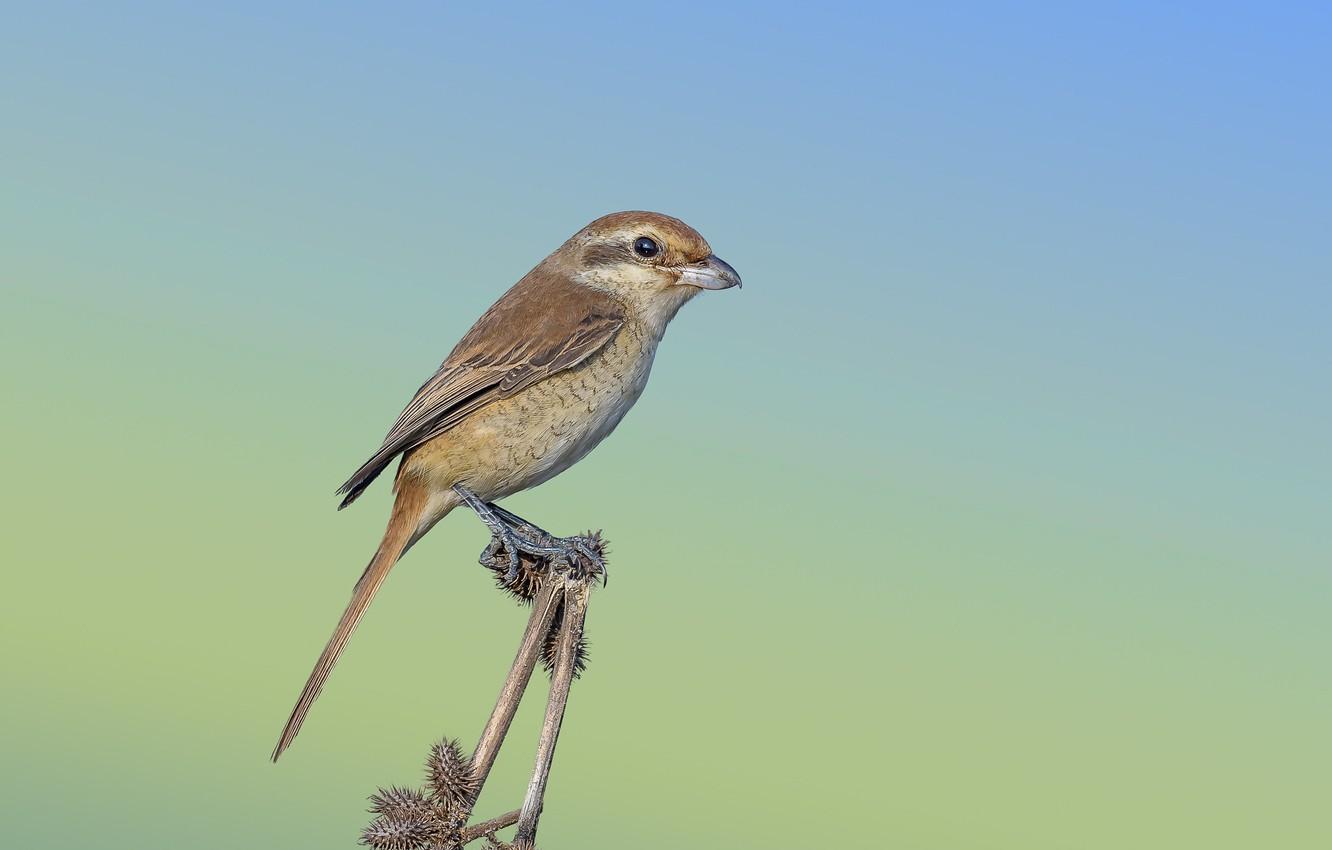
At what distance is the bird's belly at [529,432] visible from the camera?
20.7ft

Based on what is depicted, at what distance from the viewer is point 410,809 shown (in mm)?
4371

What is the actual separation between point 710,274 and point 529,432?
1.21 m

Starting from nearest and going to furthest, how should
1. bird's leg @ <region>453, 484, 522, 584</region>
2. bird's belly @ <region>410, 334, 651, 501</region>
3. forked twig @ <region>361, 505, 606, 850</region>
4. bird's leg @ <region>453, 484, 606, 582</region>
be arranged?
forked twig @ <region>361, 505, 606, 850</region> → bird's leg @ <region>453, 484, 606, 582</region> → bird's leg @ <region>453, 484, 522, 584</region> → bird's belly @ <region>410, 334, 651, 501</region>

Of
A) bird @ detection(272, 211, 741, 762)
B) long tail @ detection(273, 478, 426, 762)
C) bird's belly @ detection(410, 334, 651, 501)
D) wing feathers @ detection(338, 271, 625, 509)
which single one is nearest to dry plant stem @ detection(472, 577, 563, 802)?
long tail @ detection(273, 478, 426, 762)

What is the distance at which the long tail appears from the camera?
5.51 metres

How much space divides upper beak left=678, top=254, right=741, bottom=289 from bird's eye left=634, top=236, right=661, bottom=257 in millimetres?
172

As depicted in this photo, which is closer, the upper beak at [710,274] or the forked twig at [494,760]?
the forked twig at [494,760]

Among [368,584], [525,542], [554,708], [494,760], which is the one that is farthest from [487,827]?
[368,584]

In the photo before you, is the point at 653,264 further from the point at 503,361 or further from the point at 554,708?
the point at 554,708

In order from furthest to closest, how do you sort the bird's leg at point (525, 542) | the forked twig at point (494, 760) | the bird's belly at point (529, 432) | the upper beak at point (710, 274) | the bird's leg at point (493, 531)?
1. the upper beak at point (710, 274)
2. the bird's belly at point (529, 432)
3. the bird's leg at point (493, 531)
4. the bird's leg at point (525, 542)
5. the forked twig at point (494, 760)

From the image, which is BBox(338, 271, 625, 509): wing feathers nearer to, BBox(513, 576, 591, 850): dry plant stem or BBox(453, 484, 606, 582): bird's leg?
BBox(453, 484, 606, 582): bird's leg

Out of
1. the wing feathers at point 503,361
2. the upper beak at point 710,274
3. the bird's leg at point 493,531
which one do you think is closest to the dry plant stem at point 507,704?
the bird's leg at point 493,531

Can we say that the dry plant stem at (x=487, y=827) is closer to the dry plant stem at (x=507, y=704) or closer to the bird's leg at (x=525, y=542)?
the dry plant stem at (x=507, y=704)

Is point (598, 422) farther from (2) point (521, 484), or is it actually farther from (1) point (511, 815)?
(1) point (511, 815)
